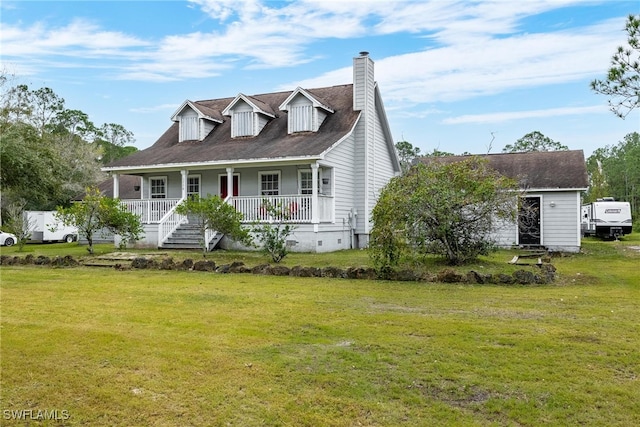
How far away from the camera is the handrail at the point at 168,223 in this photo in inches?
783

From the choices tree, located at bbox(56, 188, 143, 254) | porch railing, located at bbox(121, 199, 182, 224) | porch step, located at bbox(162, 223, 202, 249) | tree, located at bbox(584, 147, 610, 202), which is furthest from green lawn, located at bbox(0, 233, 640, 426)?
tree, located at bbox(584, 147, 610, 202)

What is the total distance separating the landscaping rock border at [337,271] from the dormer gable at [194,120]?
1081cm

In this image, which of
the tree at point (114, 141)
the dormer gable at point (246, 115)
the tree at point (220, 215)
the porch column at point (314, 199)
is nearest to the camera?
the tree at point (220, 215)

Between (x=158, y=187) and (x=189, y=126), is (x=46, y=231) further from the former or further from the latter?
(x=189, y=126)

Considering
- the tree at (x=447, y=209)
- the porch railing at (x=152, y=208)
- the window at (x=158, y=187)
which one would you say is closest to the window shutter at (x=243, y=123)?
the window at (x=158, y=187)

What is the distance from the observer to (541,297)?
910cm

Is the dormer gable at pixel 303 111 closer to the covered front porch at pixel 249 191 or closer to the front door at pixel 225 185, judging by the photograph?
the covered front porch at pixel 249 191

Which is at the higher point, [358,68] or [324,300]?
[358,68]

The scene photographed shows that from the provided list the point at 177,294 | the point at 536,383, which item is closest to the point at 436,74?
the point at 177,294

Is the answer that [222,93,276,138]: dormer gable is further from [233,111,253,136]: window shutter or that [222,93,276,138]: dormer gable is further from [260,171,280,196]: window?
[260,171,280,196]: window

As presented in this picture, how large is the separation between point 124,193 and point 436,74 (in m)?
17.7

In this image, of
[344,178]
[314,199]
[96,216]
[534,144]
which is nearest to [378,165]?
[344,178]

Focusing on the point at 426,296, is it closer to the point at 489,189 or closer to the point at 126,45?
the point at 489,189

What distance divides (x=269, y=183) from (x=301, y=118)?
124 inches
